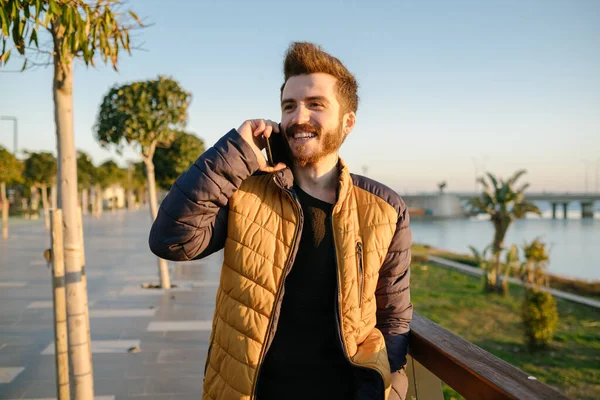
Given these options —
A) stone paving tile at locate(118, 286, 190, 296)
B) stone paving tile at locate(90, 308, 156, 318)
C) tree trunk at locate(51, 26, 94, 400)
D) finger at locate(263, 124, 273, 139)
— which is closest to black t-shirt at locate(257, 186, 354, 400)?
finger at locate(263, 124, 273, 139)

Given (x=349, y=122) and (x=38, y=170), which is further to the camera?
(x=38, y=170)

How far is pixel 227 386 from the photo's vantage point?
155 cm

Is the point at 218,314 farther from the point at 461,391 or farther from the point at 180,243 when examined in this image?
the point at 461,391

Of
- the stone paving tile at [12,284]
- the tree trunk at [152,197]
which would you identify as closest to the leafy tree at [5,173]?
the stone paving tile at [12,284]

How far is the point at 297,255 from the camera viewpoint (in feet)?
5.43

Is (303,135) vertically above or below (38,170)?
below

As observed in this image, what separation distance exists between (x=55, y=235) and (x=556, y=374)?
681 centimetres

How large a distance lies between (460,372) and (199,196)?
0.97m

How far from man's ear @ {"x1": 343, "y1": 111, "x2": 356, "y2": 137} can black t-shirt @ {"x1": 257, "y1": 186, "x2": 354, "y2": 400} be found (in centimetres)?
39

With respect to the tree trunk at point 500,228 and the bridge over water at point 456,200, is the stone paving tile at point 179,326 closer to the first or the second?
the tree trunk at point 500,228

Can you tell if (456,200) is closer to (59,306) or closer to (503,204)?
(503,204)

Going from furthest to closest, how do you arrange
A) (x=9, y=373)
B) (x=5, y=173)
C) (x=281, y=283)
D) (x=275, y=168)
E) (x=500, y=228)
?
(x=5, y=173) → (x=500, y=228) → (x=9, y=373) → (x=275, y=168) → (x=281, y=283)

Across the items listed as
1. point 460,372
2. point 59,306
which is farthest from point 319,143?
point 59,306

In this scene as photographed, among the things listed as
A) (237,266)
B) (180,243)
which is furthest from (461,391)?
(180,243)
